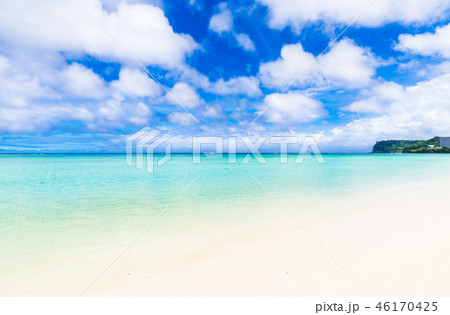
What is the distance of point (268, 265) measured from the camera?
11.3 feet

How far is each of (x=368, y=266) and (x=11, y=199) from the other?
453 inches

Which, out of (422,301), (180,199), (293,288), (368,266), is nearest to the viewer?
(422,301)

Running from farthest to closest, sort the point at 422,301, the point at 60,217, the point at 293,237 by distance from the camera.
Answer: the point at 60,217, the point at 293,237, the point at 422,301

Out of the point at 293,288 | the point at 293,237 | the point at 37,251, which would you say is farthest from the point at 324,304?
the point at 37,251

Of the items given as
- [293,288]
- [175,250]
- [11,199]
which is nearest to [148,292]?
[175,250]

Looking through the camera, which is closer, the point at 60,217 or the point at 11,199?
the point at 60,217

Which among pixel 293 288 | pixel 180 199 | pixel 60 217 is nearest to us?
pixel 293 288

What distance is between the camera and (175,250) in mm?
4145

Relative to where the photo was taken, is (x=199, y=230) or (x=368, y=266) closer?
(x=368, y=266)

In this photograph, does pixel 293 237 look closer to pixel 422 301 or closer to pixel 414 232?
pixel 422 301

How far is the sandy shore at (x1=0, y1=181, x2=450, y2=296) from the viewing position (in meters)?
2.92

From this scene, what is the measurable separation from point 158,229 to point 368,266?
404cm

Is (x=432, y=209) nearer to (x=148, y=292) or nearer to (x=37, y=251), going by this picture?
(x=148, y=292)

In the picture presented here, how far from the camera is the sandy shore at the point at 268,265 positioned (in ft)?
9.57
